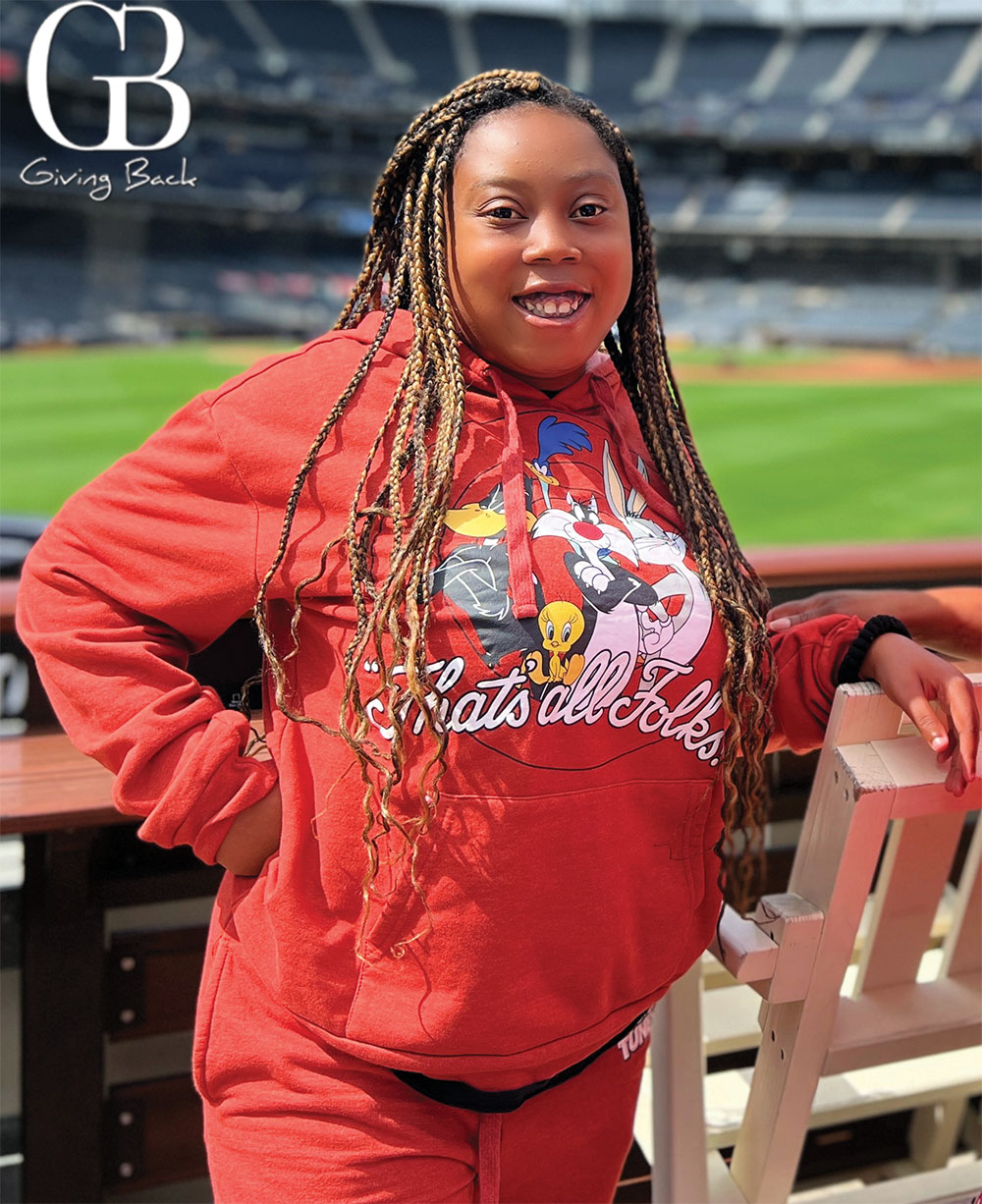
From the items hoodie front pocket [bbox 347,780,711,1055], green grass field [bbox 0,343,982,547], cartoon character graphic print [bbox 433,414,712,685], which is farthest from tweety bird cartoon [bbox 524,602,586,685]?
green grass field [bbox 0,343,982,547]

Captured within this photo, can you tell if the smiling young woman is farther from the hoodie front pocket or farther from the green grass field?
the green grass field

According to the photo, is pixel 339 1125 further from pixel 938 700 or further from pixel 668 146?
pixel 668 146

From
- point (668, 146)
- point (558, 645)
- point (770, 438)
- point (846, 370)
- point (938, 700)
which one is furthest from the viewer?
point (668, 146)

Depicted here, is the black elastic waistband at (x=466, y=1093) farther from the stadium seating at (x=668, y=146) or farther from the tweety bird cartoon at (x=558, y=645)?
the stadium seating at (x=668, y=146)

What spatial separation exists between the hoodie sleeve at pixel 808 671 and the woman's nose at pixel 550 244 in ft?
1.51

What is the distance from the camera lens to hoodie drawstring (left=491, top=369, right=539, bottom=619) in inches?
38.8

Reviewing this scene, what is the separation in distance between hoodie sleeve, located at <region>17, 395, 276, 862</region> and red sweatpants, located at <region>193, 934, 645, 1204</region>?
0.63 feet

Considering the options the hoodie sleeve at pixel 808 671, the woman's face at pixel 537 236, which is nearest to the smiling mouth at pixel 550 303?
the woman's face at pixel 537 236

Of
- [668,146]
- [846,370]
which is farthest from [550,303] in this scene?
[668,146]

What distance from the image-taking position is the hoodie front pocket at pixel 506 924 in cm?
100

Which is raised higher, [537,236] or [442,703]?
[537,236]

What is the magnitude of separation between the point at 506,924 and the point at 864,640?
451mm

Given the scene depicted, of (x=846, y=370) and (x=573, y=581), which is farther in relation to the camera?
(x=846, y=370)

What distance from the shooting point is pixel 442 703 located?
0.99 m
